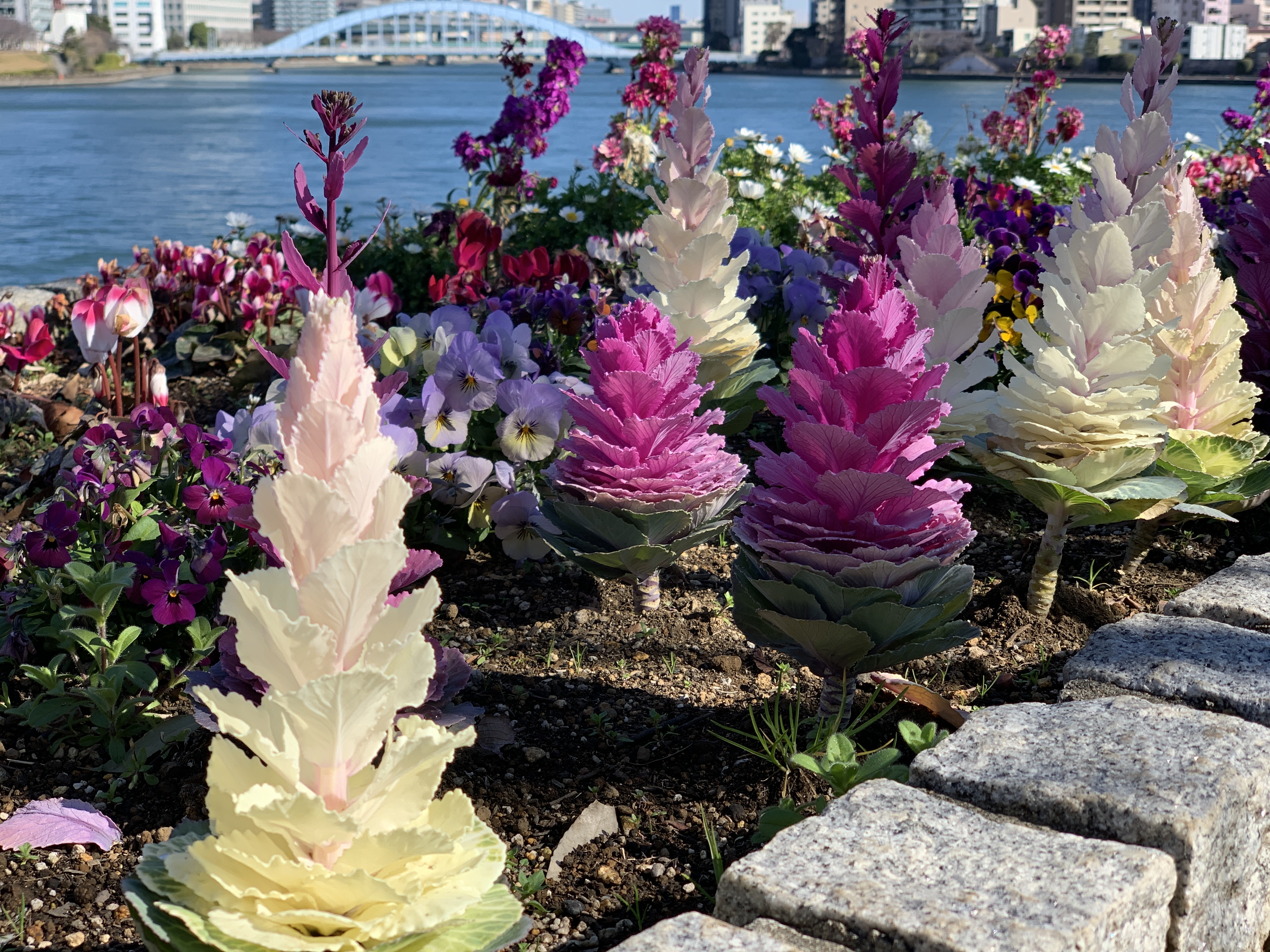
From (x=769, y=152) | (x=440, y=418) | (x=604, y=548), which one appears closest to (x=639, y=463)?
(x=604, y=548)

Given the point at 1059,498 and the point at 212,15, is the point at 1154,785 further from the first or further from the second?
the point at 212,15

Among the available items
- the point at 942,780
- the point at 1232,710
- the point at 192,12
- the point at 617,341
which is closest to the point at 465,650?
the point at 617,341

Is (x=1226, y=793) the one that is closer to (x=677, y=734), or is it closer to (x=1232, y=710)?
(x=1232, y=710)

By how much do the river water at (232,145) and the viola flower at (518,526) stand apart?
995 mm

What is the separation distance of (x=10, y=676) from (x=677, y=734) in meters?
1.17

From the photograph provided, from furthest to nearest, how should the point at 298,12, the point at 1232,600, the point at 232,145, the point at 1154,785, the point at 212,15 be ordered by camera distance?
the point at 298,12
the point at 212,15
the point at 232,145
the point at 1232,600
the point at 1154,785

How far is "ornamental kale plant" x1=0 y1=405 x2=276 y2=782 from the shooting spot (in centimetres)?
187

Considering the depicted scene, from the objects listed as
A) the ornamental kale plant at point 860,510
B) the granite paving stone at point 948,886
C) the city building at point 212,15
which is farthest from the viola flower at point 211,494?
the city building at point 212,15

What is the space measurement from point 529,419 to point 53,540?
0.92 m

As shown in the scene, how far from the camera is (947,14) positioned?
4491 cm

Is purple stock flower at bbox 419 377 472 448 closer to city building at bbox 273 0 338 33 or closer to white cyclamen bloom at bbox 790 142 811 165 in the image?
white cyclamen bloom at bbox 790 142 811 165

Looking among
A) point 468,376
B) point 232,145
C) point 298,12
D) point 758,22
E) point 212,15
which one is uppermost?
point 298,12

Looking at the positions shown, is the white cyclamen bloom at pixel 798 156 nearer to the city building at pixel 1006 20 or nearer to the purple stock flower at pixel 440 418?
the purple stock flower at pixel 440 418

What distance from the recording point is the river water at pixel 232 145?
7.95 m
